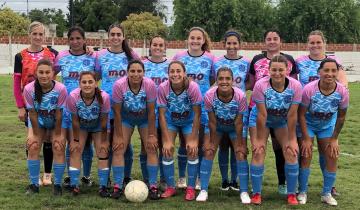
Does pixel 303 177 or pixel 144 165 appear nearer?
pixel 303 177

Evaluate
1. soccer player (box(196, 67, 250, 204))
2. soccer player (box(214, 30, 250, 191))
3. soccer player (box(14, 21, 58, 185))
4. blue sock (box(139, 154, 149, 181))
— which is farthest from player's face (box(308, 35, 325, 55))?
soccer player (box(14, 21, 58, 185))

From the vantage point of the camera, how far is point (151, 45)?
6117 millimetres

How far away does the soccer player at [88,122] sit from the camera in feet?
18.5

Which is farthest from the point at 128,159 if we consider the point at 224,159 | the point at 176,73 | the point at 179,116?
the point at 176,73

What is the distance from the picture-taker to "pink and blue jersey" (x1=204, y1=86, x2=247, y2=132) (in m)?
5.62

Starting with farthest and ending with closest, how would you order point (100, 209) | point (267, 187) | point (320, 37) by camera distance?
1. point (267, 187)
2. point (320, 37)
3. point (100, 209)

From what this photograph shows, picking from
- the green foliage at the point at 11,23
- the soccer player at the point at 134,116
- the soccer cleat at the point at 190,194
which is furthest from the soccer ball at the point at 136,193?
the green foliage at the point at 11,23

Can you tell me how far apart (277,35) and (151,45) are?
150 centimetres

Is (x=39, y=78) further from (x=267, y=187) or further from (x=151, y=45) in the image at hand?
(x=267, y=187)

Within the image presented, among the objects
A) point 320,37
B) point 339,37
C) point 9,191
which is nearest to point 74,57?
point 9,191

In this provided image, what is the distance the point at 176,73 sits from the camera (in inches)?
221

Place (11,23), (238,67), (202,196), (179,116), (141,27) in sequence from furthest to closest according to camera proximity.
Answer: (141,27) < (11,23) < (238,67) < (179,116) < (202,196)

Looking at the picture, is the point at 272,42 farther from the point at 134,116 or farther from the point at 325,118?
the point at 134,116

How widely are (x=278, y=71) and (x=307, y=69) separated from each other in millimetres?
736
